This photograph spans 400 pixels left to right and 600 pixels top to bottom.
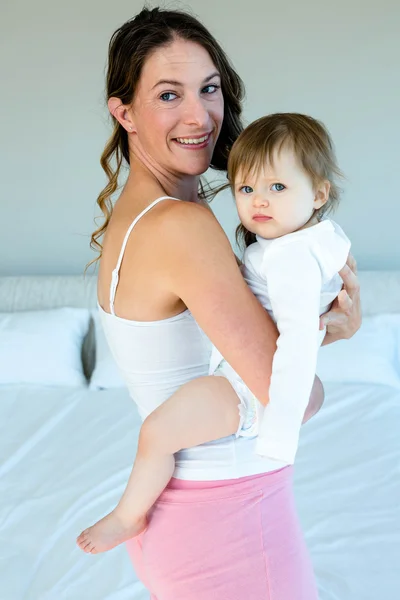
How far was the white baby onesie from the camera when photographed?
974 mm

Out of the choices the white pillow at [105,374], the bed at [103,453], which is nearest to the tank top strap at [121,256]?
the bed at [103,453]

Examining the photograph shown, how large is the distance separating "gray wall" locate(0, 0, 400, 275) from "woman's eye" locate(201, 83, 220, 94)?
197 centimetres

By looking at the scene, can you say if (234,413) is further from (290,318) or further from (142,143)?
(142,143)

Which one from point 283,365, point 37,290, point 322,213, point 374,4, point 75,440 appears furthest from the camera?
point 37,290

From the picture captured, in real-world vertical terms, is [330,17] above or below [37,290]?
above

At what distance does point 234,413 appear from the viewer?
107 cm

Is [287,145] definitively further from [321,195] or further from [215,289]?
[215,289]

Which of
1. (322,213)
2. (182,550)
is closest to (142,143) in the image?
(322,213)

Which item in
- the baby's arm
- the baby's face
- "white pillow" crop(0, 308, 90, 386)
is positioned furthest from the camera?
"white pillow" crop(0, 308, 90, 386)

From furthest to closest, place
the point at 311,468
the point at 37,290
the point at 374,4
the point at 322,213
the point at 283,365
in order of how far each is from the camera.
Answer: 1. the point at 37,290
2. the point at 374,4
3. the point at 311,468
4. the point at 322,213
5. the point at 283,365

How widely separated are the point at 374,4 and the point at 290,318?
8.13ft

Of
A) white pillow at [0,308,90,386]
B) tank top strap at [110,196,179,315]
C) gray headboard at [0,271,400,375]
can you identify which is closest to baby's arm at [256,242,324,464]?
tank top strap at [110,196,179,315]

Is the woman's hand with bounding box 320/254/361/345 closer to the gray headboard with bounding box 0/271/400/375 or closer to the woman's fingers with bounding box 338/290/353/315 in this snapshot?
the woman's fingers with bounding box 338/290/353/315

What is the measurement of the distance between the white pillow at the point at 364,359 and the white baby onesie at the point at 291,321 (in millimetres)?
1826
